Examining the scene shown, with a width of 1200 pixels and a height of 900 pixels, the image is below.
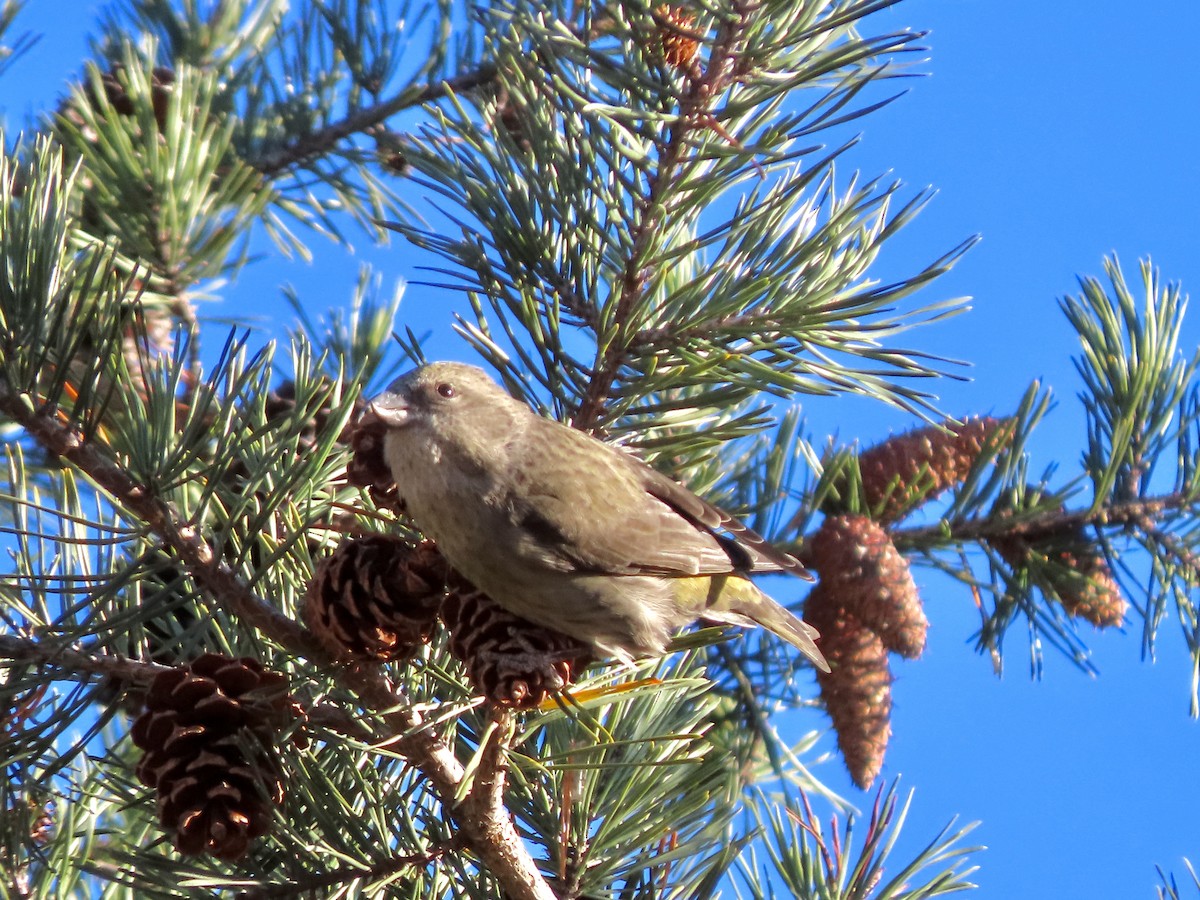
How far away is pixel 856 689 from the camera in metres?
1.76

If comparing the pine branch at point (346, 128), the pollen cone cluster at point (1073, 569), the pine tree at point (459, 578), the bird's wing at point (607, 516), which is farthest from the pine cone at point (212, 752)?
the pine branch at point (346, 128)

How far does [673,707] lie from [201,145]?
1.19 metres

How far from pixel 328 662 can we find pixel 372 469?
0.36 metres

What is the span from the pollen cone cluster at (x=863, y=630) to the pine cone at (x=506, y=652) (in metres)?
0.46

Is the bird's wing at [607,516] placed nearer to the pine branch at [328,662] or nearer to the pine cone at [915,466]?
the pine cone at [915,466]

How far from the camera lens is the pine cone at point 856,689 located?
5.73 ft

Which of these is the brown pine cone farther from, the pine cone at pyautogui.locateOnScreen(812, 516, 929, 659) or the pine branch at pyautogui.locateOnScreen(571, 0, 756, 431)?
the pine cone at pyautogui.locateOnScreen(812, 516, 929, 659)

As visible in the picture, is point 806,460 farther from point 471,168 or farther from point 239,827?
point 239,827

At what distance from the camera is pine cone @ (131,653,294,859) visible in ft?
4.01

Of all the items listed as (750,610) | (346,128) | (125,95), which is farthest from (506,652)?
(125,95)

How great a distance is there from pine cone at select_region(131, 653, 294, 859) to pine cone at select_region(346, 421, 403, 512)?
1.14ft

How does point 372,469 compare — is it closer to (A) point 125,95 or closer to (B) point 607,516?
(B) point 607,516

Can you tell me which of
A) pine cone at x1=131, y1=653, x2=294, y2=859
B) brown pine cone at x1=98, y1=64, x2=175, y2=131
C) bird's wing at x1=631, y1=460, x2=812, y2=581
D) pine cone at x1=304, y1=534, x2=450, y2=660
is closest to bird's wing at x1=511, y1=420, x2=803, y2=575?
bird's wing at x1=631, y1=460, x2=812, y2=581

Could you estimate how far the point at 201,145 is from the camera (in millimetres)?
2004
